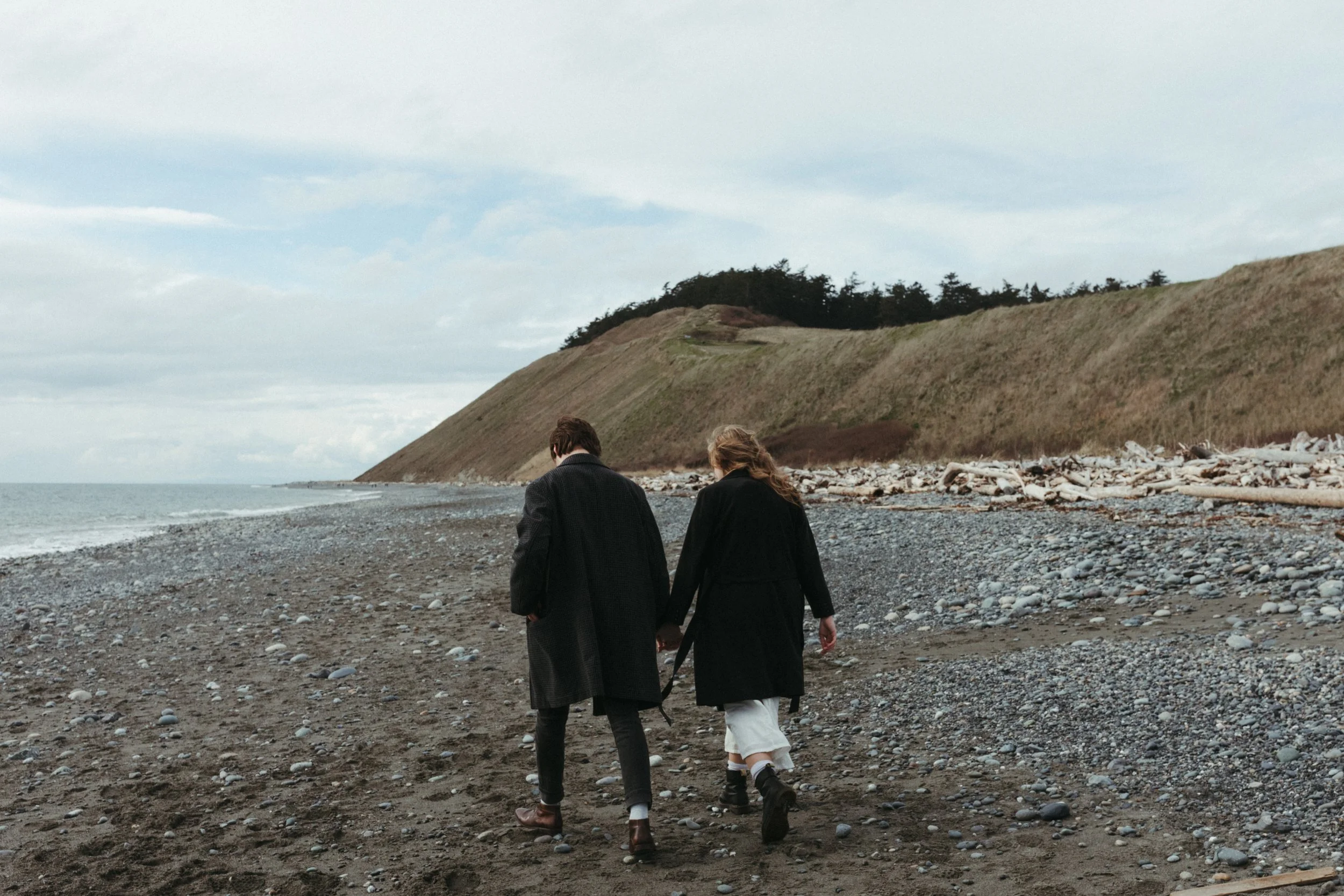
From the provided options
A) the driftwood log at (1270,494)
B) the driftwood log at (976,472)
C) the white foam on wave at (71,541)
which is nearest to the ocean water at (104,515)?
the white foam on wave at (71,541)

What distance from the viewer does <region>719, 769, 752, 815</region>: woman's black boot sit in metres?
5.49

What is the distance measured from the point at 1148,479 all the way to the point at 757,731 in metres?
16.9

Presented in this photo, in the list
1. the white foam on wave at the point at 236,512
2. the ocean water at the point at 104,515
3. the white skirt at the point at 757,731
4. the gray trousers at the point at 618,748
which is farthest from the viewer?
the white foam on wave at the point at 236,512

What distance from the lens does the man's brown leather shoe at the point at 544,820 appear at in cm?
525

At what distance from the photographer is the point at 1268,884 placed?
3.86m

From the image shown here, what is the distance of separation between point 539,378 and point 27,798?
96429 mm

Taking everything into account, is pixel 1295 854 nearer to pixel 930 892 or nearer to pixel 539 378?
pixel 930 892

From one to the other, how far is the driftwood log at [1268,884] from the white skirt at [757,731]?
2039 millimetres

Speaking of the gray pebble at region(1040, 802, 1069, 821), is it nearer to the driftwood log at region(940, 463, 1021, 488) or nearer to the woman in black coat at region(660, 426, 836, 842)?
the woman in black coat at region(660, 426, 836, 842)

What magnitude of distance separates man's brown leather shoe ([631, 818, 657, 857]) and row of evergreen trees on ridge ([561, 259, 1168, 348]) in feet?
181

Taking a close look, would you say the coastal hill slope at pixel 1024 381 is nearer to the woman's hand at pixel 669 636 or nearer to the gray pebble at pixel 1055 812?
the gray pebble at pixel 1055 812

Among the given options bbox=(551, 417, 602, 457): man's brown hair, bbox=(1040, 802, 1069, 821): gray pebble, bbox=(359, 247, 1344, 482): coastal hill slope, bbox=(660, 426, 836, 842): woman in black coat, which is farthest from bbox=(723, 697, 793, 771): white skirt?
bbox=(359, 247, 1344, 482): coastal hill slope

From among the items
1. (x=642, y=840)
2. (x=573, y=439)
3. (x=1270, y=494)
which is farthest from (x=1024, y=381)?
(x=642, y=840)

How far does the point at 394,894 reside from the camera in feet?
15.0
